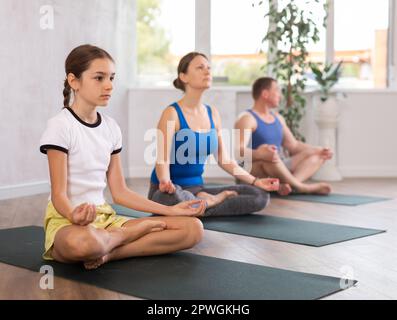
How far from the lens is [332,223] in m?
3.69

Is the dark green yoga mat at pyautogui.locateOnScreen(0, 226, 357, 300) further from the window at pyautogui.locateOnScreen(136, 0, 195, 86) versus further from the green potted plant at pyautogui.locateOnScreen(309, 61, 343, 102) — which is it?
the window at pyautogui.locateOnScreen(136, 0, 195, 86)

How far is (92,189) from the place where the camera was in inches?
102

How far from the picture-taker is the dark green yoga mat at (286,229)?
126 inches

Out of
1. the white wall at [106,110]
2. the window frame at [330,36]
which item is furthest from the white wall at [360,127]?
the window frame at [330,36]

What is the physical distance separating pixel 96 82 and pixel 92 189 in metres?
0.41

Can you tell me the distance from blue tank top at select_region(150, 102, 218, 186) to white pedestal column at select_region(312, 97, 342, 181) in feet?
8.31

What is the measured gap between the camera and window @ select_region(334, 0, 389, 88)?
6.52 m

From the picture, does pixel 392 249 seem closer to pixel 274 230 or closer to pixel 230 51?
pixel 274 230

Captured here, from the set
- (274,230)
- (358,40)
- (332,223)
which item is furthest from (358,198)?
(358,40)

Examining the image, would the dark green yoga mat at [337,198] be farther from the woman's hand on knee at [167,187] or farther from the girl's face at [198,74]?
the woman's hand on knee at [167,187]

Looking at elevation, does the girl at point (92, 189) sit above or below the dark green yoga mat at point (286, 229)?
above

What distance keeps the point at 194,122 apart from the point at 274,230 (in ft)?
2.57

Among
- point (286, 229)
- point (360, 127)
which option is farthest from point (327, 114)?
point (286, 229)

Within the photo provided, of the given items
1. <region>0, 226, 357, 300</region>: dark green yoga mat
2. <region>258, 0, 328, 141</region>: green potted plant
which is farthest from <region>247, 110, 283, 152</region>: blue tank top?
<region>0, 226, 357, 300</region>: dark green yoga mat
